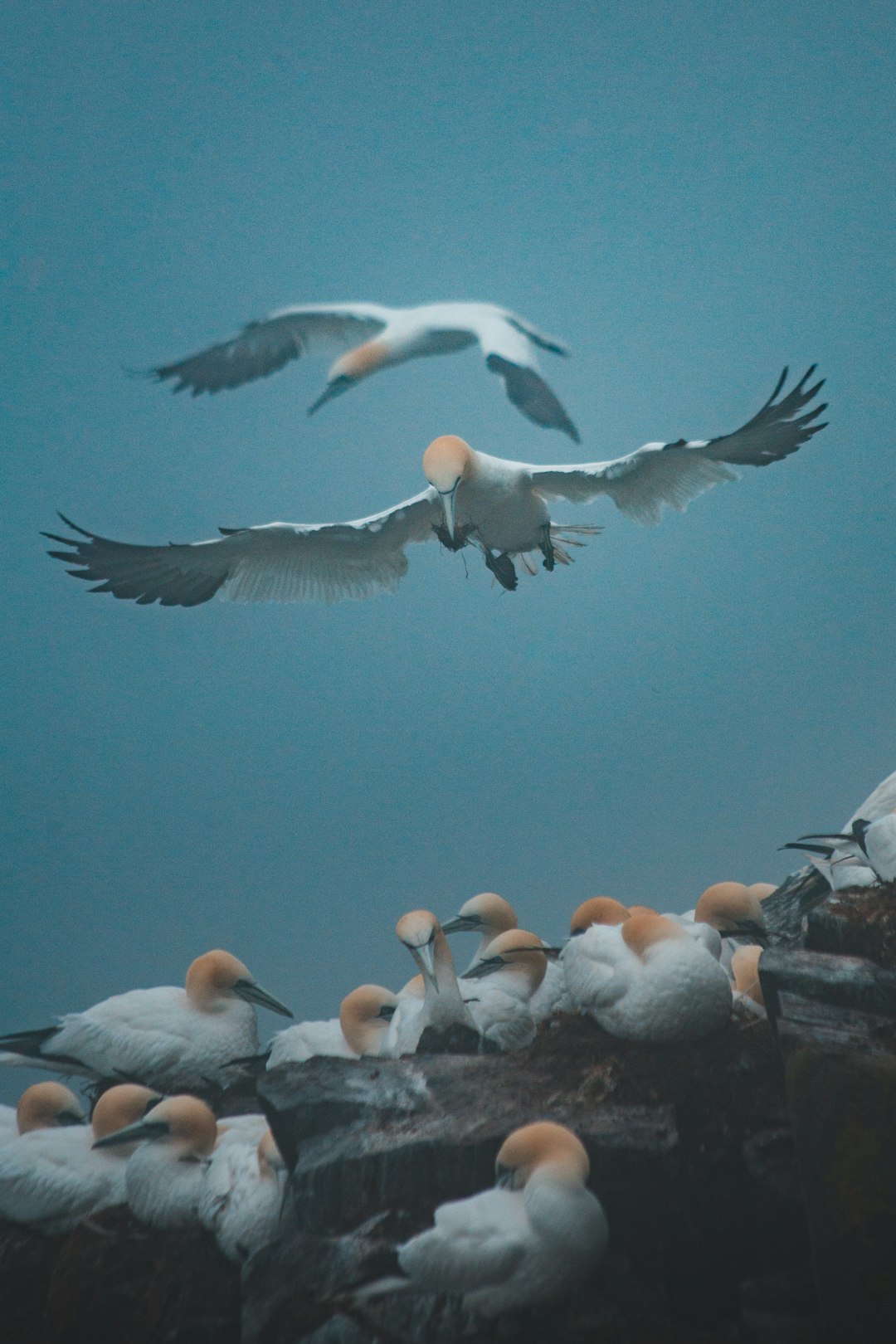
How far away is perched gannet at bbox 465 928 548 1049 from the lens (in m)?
4.33

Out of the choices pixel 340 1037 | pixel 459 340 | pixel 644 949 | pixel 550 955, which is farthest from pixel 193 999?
pixel 459 340

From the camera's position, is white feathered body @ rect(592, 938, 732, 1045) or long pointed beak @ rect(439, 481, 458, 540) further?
long pointed beak @ rect(439, 481, 458, 540)

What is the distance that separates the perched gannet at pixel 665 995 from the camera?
10.8 feet

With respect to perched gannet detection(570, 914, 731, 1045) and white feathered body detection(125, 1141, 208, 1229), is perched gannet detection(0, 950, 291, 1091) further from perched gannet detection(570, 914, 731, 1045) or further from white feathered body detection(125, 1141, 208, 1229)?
perched gannet detection(570, 914, 731, 1045)

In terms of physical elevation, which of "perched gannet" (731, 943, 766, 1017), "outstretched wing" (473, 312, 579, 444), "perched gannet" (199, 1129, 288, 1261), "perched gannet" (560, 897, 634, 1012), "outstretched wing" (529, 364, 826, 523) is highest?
"outstretched wing" (473, 312, 579, 444)

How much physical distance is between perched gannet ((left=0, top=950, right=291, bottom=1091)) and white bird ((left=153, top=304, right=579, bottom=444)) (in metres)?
3.47

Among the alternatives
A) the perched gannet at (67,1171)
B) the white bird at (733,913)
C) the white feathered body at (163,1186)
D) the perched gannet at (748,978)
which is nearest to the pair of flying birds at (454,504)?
the white bird at (733,913)

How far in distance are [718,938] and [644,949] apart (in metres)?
0.91

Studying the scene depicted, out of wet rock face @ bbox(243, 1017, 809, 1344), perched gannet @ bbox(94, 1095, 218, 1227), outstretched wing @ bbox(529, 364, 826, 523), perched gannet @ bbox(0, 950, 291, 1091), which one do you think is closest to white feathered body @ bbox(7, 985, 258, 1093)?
perched gannet @ bbox(0, 950, 291, 1091)

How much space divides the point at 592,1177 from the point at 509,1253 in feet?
1.32

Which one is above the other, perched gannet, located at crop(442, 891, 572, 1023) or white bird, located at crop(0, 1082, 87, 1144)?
perched gannet, located at crop(442, 891, 572, 1023)

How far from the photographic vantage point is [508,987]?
184 inches

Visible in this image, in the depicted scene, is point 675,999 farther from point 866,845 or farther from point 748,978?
point 866,845

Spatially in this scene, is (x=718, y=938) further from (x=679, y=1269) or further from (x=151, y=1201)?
(x=151, y=1201)
